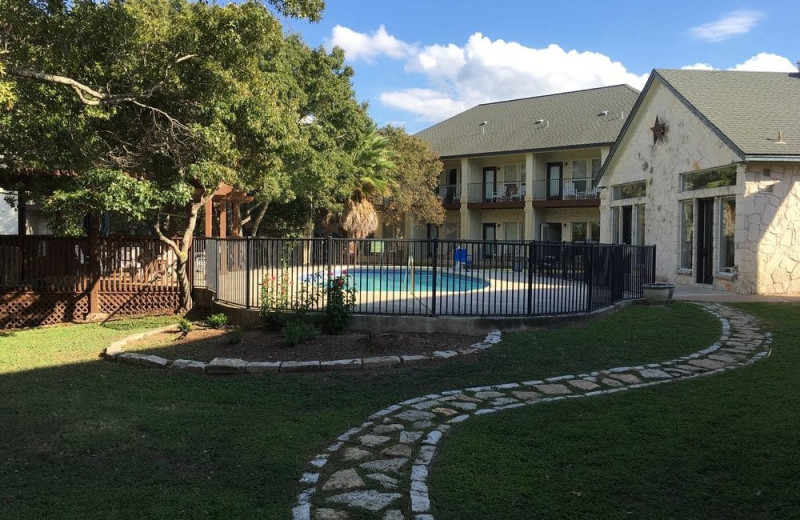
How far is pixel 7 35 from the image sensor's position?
26.8 feet

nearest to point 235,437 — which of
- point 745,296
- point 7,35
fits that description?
point 7,35

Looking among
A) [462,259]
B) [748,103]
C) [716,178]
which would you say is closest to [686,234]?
[716,178]

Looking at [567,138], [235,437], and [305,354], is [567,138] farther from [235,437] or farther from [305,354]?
[235,437]

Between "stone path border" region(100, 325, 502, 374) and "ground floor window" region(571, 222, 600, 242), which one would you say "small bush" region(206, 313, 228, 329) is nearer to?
"stone path border" region(100, 325, 502, 374)

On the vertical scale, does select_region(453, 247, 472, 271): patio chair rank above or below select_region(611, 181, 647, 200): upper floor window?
below

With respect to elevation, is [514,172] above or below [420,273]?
above

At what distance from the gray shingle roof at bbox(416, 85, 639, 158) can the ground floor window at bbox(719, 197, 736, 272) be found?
1298 centimetres

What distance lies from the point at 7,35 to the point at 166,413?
644cm

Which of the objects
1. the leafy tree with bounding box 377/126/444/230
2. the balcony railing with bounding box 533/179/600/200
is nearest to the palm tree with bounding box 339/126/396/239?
the leafy tree with bounding box 377/126/444/230

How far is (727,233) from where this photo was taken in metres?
15.1

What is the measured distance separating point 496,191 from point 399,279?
24.1 m

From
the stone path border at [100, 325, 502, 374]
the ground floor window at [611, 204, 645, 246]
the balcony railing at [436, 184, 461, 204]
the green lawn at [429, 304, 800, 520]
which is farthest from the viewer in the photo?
the balcony railing at [436, 184, 461, 204]

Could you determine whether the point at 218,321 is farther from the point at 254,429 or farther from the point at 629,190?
the point at 629,190

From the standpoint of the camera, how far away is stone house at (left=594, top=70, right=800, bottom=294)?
46.2 feet
